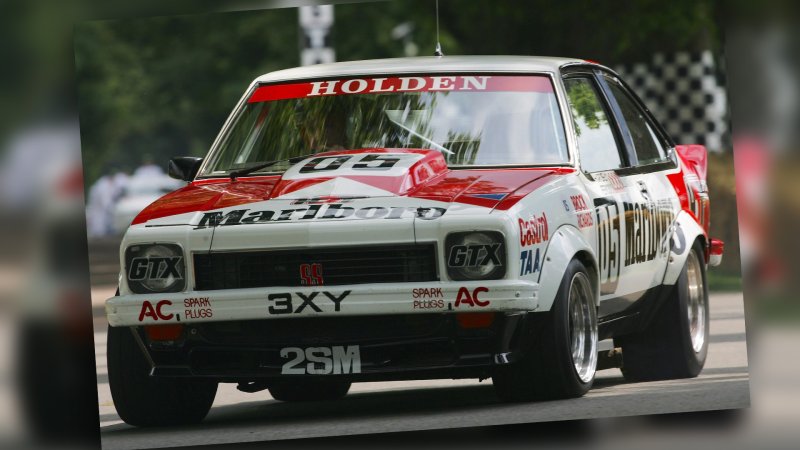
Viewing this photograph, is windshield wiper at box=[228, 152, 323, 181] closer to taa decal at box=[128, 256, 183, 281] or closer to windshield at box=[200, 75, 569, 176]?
windshield at box=[200, 75, 569, 176]

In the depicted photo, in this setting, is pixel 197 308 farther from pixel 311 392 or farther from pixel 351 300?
pixel 311 392

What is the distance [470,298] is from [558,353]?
57 centimetres

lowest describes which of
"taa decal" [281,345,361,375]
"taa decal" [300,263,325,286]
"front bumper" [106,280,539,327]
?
"taa decal" [281,345,361,375]

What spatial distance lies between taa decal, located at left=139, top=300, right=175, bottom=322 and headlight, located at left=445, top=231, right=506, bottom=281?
3.98 feet

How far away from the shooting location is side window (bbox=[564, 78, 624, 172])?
8.82 m

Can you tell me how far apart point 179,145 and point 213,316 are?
37.8m

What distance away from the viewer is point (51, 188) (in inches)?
358

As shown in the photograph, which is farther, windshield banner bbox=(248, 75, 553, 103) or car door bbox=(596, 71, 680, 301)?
car door bbox=(596, 71, 680, 301)

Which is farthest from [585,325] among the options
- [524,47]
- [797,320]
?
[524,47]

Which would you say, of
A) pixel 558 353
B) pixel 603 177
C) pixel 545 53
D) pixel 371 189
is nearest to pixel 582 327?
pixel 558 353

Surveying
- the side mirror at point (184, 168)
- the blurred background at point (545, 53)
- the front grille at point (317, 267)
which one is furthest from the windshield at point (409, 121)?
the front grille at point (317, 267)

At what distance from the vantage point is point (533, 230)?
7.70 metres

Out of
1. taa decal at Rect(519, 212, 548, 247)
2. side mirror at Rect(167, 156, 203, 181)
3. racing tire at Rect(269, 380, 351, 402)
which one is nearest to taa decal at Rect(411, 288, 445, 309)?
taa decal at Rect(519, 212, 548, 247)

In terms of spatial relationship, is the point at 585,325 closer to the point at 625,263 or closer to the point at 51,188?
the point at 625,263
